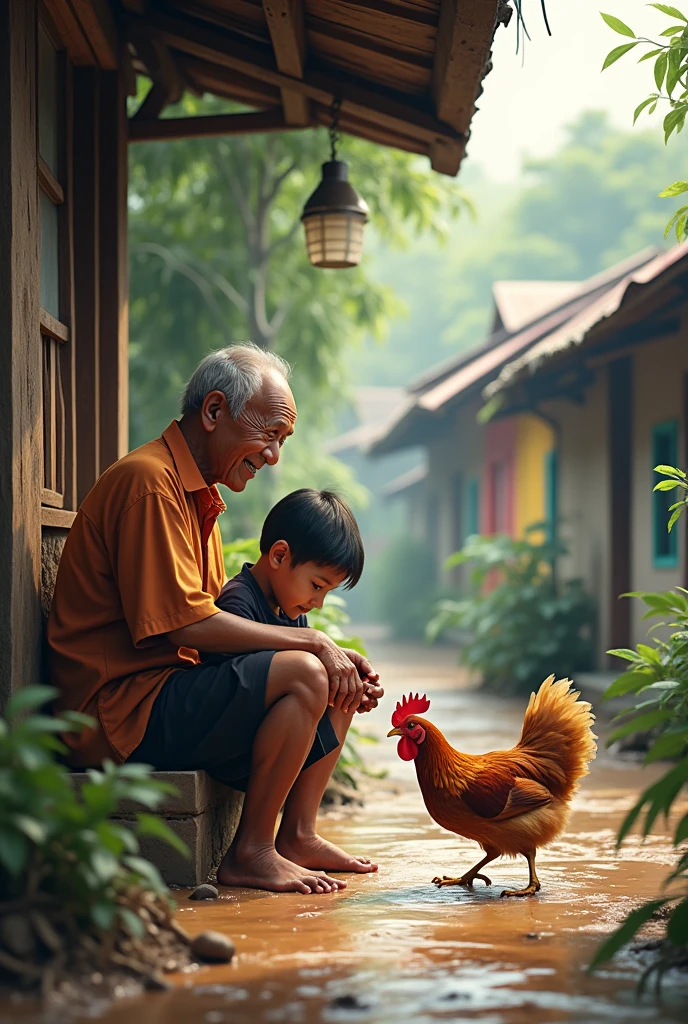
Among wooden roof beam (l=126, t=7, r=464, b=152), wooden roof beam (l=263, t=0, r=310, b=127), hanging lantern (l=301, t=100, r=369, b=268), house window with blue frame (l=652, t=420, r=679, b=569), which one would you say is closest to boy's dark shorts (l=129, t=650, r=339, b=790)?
wooden roof beam (l=263, t=0, r=310, b=127)

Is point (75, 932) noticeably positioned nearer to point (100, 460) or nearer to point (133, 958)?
point (133, 958)

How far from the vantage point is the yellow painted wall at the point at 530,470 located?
16.9m

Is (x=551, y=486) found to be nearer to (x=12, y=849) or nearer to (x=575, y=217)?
(x=12, y=849)

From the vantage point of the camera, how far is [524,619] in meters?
13.8

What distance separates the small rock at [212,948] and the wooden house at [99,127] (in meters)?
1.17

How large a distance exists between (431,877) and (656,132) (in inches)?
2251

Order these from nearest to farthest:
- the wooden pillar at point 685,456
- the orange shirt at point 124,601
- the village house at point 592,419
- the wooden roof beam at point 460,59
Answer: the orange shirt at point 124,601 < the wooden roof beam at point 460,59 < the wooden pillar at point 685,456 < the village house at point 592,419

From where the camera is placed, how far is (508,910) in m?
3.86

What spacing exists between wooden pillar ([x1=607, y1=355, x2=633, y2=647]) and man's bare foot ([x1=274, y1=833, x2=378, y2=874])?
851 cm

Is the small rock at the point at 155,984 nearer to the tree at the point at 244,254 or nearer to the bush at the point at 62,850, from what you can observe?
the bush at the point at 62,850

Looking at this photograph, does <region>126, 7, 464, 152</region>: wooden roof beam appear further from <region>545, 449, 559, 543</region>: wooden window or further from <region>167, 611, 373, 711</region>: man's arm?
<region>545, 449, 559, 543</region>: wooden window

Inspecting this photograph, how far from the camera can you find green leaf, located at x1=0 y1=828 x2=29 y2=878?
98.3 inches

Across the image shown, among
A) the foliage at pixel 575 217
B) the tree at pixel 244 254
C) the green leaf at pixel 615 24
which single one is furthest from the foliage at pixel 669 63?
the foliage at pixel 575 217

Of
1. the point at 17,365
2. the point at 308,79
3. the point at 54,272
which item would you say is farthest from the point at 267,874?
the point at 308,79
